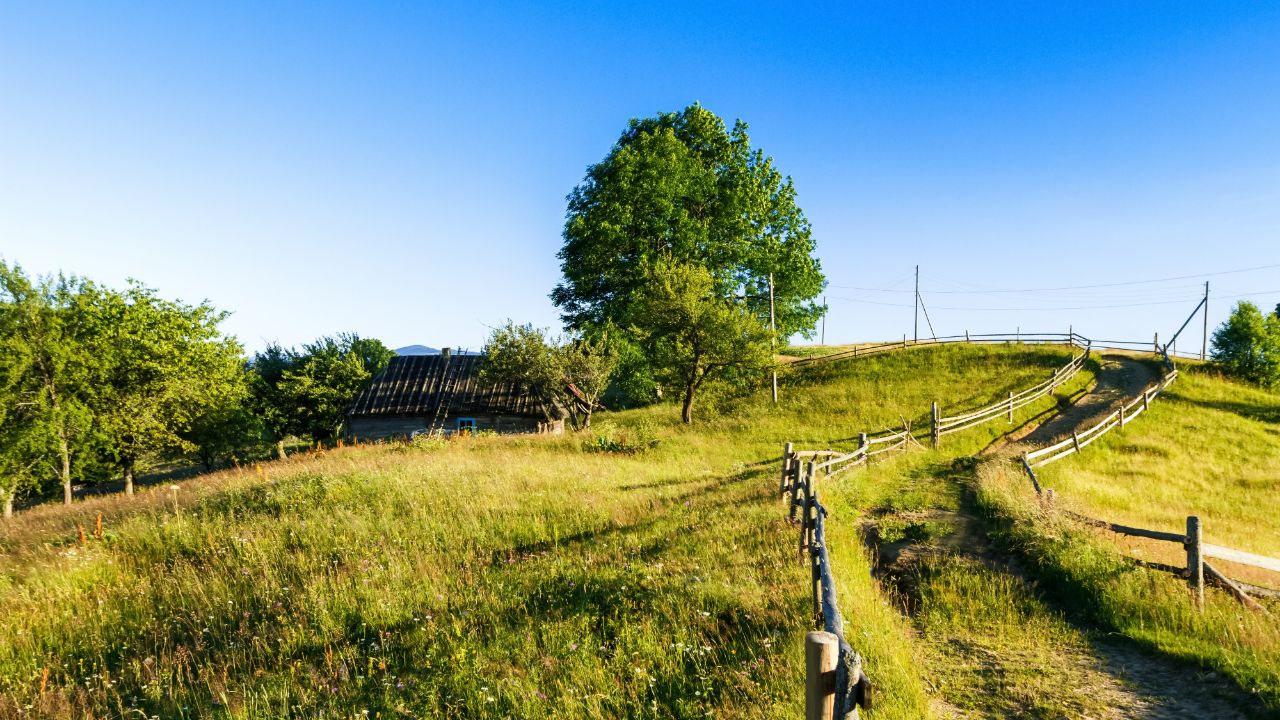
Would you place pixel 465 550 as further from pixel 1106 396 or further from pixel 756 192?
pixel 1106 396

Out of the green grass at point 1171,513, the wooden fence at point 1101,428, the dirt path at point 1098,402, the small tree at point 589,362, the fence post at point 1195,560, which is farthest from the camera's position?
the small tree at point 589,362

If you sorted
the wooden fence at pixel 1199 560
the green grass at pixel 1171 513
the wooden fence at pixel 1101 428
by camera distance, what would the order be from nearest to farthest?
the green grass at pixel 1171 513
the wooden fence at pixel 1199 560
the wooden fence at pixel 1101 428

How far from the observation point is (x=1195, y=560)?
8.47 meters

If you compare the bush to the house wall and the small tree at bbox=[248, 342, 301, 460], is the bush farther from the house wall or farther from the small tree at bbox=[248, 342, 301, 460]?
the small tree at bbox=[248, 342, 301, 460]

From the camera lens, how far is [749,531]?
9.77m

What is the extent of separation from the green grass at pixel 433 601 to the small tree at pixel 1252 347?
118 feet

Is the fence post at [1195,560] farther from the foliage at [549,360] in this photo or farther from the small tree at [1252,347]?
the small tree at [1252,347]

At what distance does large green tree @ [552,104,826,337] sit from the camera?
26453 mm

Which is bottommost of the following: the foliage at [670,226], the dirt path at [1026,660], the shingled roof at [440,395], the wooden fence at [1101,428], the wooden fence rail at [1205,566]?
the dirt path at [1026,660]

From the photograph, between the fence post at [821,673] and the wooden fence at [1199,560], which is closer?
the fence post at [821,673]

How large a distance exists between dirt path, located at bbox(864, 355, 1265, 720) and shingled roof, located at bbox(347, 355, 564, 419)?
2321 cm

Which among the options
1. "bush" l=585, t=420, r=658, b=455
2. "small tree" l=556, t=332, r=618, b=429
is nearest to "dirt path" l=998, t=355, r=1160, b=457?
"bush" l=585, t=420, r=658, b=455

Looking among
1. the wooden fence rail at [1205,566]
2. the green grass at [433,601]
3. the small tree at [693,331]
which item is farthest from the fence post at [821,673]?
the small tree at [693,331]

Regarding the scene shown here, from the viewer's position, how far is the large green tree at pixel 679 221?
86.8 ft
